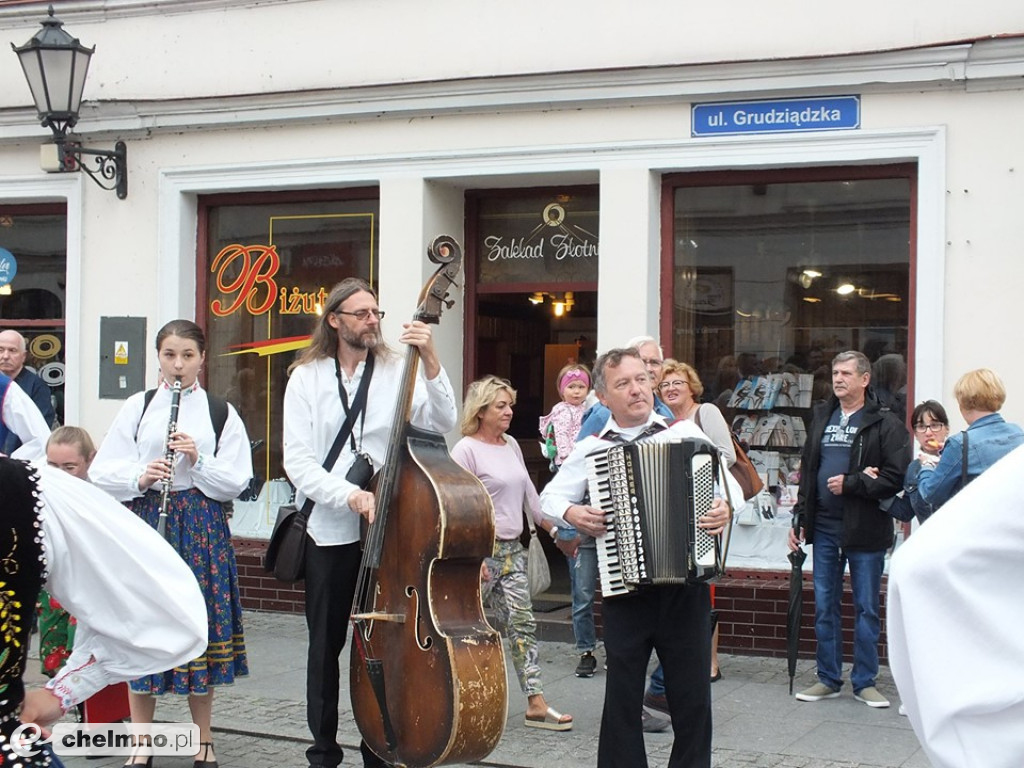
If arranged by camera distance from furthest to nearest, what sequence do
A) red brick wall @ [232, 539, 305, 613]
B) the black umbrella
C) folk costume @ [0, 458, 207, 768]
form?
red brick wall @ [232, 539, 305, 613] → the black umbrella → folk costume @ [0, 458, 207, 768]

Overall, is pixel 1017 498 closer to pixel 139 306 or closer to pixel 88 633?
pixel 88 633

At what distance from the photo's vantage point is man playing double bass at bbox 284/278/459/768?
572 centimetres

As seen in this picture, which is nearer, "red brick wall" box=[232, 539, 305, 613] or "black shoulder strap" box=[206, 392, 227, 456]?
"black shoulder strap" box=[206, 392, 227, 456]

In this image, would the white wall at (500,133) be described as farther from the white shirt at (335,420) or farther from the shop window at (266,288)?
the white shirt at (335,420)

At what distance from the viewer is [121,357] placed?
35.1 feet

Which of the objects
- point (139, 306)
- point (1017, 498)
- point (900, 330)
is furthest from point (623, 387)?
point (139, 306)

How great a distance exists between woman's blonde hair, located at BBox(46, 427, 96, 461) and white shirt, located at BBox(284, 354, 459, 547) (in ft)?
3.54

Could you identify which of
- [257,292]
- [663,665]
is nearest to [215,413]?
[663,665]

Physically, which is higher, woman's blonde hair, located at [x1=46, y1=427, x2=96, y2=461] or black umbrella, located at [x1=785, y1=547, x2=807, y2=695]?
woman's blonde hair, located at [x1=46, y1=427, x2=96, y2=461]

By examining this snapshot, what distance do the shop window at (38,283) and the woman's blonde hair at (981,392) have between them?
293 inches

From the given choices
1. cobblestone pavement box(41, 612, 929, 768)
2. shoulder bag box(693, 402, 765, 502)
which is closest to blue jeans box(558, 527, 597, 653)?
cobblestone pavement box(41, 612, 929, 768)

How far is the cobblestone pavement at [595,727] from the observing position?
21.2 ft

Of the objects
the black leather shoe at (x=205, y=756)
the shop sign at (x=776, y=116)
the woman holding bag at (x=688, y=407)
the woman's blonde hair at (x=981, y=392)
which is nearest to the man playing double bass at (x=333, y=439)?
the black leather shoe at (x=205, y=756)

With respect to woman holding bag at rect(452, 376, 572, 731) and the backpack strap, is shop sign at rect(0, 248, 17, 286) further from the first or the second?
woman holding bag at rect(452, 376, 572, 731)
